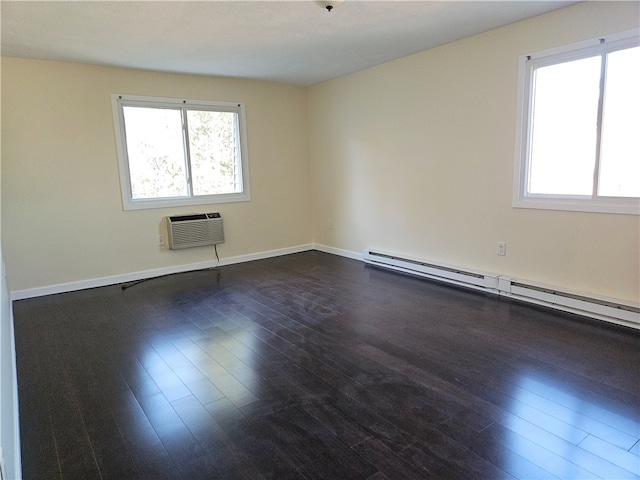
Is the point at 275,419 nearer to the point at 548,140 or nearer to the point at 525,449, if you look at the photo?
the point at 525,449

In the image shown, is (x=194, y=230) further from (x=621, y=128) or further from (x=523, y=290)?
(x=621, y=128)

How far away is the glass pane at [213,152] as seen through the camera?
5.07 m

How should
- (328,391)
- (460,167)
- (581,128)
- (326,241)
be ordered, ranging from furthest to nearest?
(326,241) < (460,167) < (581,128) < (328,391)

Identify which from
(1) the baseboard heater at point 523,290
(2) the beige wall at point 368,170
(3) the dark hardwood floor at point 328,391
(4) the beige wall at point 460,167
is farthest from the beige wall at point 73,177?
(1) the baseboard heater at point 523,290

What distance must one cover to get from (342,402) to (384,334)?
930mm

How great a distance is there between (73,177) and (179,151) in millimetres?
1197

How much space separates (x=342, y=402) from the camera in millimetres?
2160

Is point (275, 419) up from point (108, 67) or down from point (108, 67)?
down

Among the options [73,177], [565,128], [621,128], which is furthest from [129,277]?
[621,128]


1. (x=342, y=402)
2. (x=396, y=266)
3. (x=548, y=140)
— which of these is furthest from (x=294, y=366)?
(x=548, y=140)

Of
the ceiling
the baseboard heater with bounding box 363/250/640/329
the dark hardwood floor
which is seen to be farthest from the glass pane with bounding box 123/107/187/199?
the baseboard heater with bounding box 363/250/640/329

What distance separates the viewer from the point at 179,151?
4.97 metres

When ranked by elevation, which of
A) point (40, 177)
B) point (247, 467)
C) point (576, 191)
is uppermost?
point (40, 177)

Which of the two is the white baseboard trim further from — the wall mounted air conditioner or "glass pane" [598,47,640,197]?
"glass pane" [598,47,640,197]
